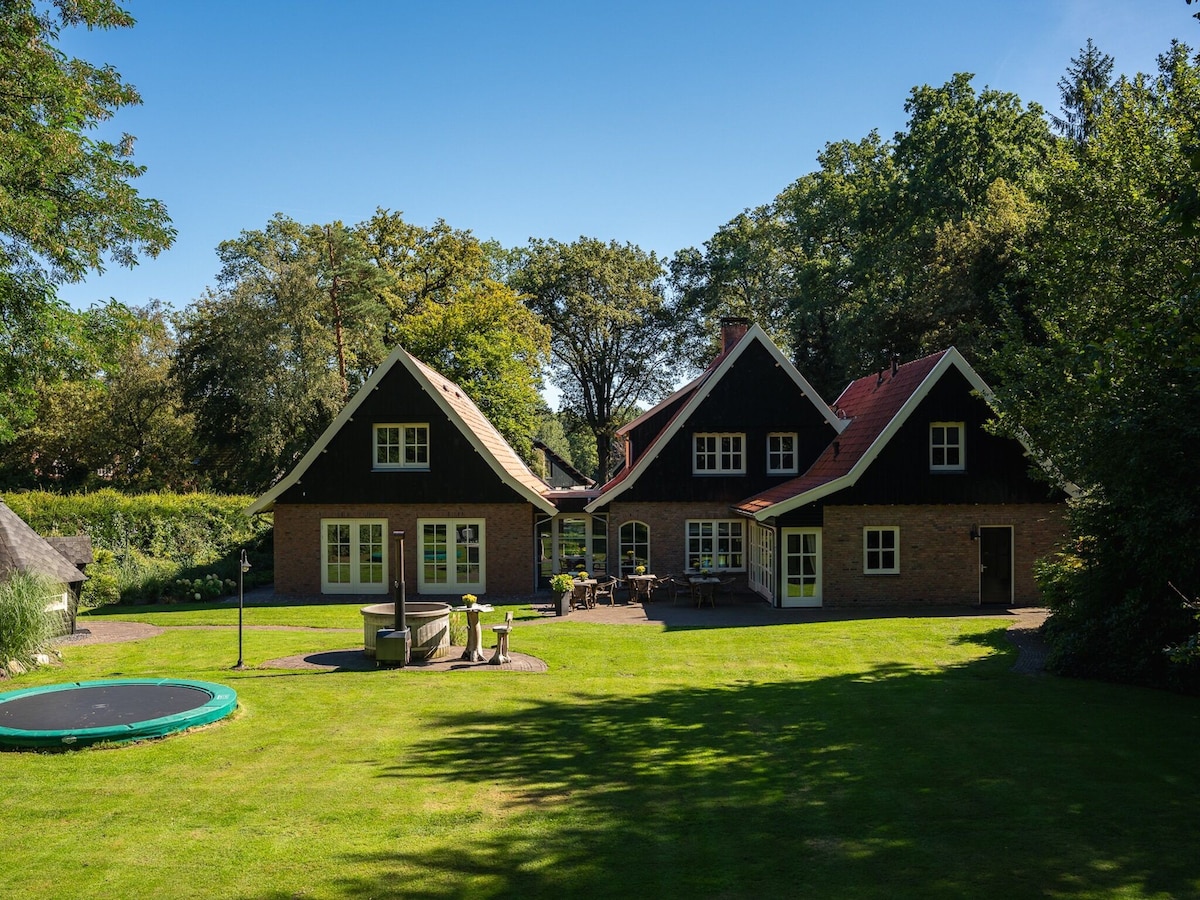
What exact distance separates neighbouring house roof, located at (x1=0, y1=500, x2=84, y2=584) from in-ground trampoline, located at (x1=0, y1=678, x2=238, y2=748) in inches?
221

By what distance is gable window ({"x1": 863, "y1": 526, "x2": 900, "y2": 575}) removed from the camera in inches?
903

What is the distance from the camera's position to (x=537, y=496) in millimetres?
24609

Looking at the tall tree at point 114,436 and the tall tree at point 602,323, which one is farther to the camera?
the tall tree at point 602,323

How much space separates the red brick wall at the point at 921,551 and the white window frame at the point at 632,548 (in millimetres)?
5487

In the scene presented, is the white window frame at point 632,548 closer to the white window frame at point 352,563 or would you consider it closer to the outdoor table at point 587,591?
the outdoor table at point 587,591

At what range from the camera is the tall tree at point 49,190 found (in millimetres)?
16078

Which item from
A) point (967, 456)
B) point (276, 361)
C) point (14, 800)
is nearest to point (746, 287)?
point (276, 361)

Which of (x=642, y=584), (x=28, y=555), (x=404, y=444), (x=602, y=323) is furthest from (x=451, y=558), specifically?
(x=602, y=323)

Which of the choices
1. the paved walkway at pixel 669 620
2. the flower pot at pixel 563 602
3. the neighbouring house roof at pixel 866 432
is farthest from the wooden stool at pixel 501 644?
the neighbouring house roof at pixel 866 432

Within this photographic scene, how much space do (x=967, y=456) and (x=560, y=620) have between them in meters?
11.1

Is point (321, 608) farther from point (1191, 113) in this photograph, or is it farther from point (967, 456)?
point (1191, 113)

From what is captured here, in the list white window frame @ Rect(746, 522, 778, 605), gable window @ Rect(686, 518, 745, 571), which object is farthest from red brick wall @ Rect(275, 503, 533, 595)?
white window frame @ Rect(746, 522, 778, 605)

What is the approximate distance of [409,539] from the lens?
25250 millimetres

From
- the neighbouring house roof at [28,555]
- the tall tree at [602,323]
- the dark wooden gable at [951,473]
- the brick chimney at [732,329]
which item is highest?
the tall tree at [602,323]
